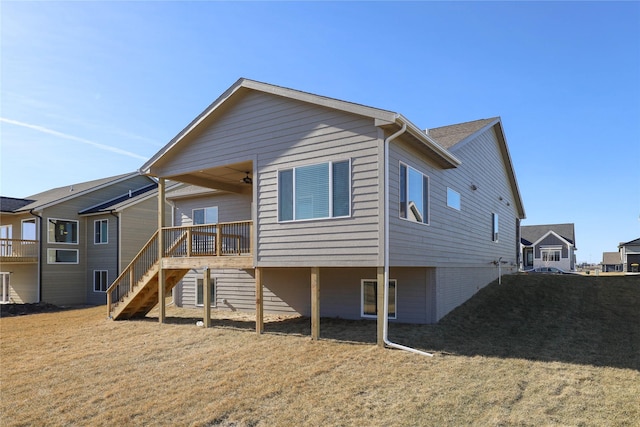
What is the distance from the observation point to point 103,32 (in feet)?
39.0

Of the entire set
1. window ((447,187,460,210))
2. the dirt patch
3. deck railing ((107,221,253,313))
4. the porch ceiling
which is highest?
the porch ceiling

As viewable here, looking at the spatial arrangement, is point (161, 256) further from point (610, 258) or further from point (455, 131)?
point (610, 258)

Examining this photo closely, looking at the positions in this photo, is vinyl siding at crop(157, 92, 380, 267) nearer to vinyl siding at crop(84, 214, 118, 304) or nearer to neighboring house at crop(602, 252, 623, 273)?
vinyl siding at crop(84, 214, 118, 304)

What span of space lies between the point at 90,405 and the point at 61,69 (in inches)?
399

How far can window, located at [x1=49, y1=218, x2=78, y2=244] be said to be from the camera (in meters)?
22.5

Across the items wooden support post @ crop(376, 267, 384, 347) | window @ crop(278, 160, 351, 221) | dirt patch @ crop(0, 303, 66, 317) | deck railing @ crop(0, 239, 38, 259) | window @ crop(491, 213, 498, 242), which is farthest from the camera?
deck railing @ crop(0, 239, 38, 259)

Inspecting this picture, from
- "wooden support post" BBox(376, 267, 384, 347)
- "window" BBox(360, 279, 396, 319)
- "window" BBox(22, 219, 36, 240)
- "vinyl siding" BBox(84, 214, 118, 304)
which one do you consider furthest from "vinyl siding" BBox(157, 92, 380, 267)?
"window" BBox(22, 219, 36, 240)

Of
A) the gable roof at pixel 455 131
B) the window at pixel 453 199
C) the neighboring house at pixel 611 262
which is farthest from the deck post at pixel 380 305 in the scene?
the neighboring house at pixel 611 262

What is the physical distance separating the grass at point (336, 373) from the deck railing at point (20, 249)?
11731 mm

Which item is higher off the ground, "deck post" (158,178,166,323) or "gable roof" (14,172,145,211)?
"gable roof" (14,172,145,211)

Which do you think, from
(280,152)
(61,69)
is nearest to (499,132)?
(280,152)

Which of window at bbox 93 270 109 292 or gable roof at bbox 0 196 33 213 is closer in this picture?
window at bbox 93 270 109 292

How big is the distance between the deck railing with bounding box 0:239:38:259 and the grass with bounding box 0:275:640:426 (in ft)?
38.5

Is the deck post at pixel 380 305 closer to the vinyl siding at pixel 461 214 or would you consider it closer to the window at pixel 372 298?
the vinyl siding at pixel 461 214
